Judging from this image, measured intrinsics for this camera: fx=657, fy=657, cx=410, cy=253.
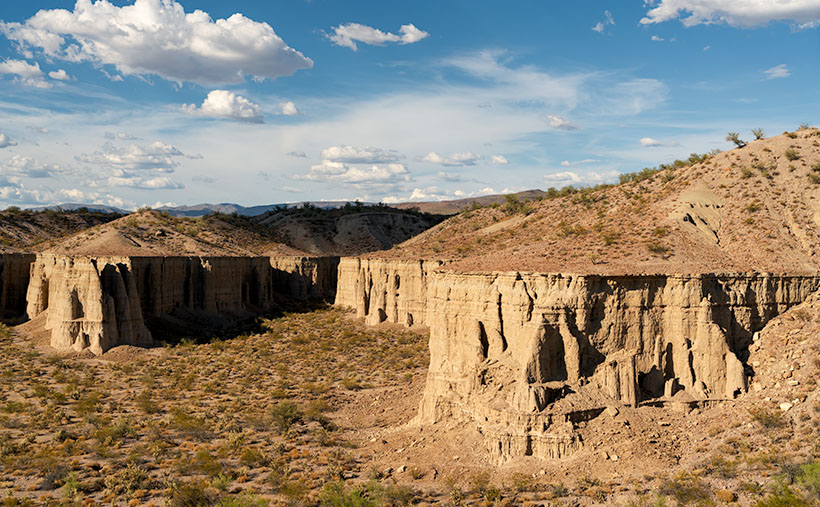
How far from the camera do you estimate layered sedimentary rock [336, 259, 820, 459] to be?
22875 mm

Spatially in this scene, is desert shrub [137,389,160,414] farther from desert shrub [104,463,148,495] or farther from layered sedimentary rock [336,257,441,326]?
layered sedimentary rock [336,257,441,326]

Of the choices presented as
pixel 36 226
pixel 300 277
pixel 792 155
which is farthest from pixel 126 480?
pixel 36 226

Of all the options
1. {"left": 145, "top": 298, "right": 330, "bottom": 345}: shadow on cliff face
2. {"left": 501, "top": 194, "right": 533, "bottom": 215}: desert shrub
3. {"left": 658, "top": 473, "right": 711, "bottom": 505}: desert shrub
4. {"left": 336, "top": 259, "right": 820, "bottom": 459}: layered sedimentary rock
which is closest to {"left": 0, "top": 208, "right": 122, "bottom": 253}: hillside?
{"left": 145, "top": 298, "right": 330, "bottom": 345}: shadow on cliff face

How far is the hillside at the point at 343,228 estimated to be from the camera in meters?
104

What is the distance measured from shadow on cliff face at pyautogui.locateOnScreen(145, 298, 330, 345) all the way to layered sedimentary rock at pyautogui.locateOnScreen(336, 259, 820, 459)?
31.9 meters

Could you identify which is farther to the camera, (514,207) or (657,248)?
(514,207)

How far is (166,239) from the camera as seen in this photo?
7369cm

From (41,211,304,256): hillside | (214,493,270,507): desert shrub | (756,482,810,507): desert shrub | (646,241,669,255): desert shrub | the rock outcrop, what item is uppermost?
(41,211,304,256): hillside

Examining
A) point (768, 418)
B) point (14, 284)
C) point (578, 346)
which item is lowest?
point (768, 418)

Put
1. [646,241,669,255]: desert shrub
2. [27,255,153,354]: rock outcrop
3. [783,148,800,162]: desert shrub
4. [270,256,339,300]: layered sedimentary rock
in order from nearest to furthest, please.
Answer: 1. [646,241,669,255]: desert shrub
2. [783,148,800,162]: desert shrub
3. [27,255,153,354]: rock outcrop
4. [270,256,339,300]: layered sedimentary rock

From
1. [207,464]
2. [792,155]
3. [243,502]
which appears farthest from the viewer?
[792,155]

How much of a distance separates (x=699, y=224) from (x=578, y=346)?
44.6 feet

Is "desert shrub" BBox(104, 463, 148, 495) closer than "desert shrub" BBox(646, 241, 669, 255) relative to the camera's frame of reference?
Yes

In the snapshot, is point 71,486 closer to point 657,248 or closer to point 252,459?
point 252,459
